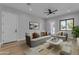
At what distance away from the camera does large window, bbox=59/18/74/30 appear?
2157mm

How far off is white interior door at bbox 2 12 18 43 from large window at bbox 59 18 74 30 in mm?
1080

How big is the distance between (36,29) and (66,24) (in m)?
0.74

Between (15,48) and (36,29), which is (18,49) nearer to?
(15,48)

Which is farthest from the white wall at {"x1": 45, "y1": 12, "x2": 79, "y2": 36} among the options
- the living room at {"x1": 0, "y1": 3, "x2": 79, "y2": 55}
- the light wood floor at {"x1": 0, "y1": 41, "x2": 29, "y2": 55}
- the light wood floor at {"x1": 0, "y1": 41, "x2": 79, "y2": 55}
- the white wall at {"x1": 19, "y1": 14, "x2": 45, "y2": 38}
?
the light wood floor at {"x1": 0, "y1": 41, "x2": 29, "y2": 55}

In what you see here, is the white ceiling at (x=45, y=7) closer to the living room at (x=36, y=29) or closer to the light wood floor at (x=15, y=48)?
the living room at (x=36, y=29)

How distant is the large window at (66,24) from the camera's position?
7.08 ft

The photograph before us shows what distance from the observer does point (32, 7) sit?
2.12 meters

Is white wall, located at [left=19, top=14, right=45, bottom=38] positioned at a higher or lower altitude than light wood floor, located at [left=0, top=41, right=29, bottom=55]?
higher

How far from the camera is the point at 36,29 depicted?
220cm

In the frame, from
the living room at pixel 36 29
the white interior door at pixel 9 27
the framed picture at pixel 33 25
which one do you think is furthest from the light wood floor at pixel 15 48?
the framed picture at pixel 33 25

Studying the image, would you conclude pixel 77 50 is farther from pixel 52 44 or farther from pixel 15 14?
pixel 15 14

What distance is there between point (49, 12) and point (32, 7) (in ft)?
1.36

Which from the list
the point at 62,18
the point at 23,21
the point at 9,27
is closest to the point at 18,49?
the point at 9,27

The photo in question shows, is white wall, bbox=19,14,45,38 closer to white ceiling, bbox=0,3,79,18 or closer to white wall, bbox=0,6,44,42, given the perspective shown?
white wall, bbox=0,6,44,42
